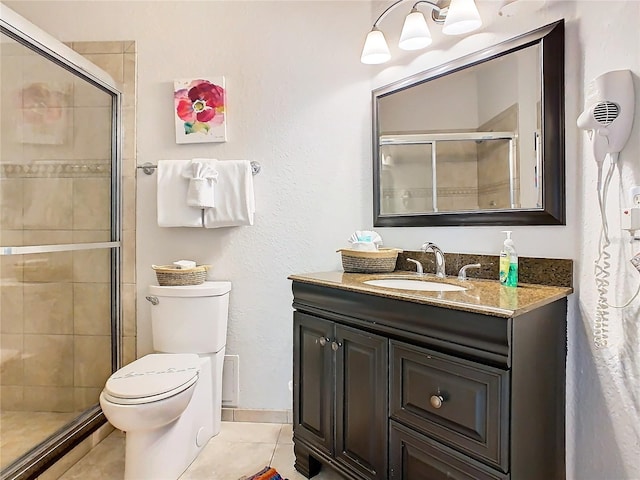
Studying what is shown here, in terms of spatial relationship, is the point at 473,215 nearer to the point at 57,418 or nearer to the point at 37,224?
the point at 37,224

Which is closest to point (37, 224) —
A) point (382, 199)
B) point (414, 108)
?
point (382, 199)

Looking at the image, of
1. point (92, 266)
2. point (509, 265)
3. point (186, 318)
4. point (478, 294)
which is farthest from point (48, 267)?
point (509, 265)

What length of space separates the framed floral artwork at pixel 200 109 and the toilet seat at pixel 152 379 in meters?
1.13

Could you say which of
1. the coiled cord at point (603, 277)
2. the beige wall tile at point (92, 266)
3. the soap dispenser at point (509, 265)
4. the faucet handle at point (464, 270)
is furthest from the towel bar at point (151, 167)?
the coiled cord at point (603, 277)

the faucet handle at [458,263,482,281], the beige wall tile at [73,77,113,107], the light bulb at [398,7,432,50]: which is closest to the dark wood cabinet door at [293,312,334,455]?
the faucet handle at [458,263,482,281]

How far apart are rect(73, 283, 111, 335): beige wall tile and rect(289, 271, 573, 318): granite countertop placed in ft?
3.94

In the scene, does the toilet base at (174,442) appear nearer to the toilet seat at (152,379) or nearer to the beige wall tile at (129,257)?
the toilet seat at (152,379)

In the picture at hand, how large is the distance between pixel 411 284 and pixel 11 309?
189cm

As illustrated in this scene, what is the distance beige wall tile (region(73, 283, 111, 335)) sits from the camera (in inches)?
80.0

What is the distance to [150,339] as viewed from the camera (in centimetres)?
213

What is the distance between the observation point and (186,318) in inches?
74.8

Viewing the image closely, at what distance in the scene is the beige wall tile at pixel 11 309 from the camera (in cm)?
184

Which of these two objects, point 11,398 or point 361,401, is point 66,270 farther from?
point 361,401

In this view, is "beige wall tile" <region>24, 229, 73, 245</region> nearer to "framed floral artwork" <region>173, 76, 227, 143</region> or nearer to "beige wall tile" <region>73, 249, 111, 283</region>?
"beige wall tile" <region>73, 249, 111, 283</region>
